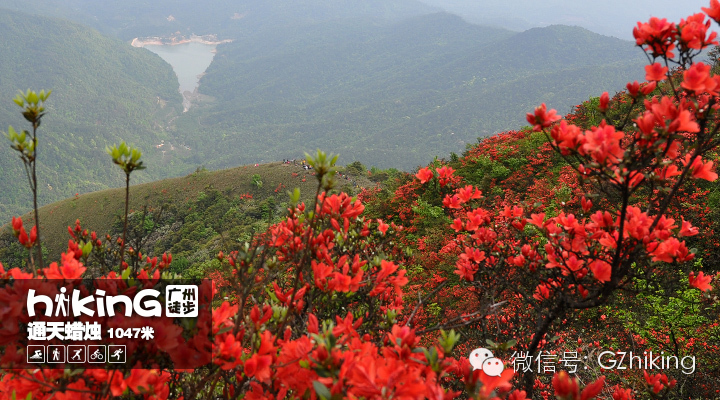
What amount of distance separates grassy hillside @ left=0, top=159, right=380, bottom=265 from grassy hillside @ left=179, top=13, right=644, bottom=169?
189ft

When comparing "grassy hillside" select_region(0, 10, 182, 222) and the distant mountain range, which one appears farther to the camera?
the distant mountain range

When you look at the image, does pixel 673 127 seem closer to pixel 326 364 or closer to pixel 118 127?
pixel 326 364

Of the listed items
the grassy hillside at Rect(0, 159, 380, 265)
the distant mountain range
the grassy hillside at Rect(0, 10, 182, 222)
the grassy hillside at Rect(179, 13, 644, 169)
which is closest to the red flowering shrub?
the grassy hillside at Rect(0, 159, 380, 265)

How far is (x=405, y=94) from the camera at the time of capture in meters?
148

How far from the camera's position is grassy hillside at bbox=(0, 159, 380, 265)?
23495 millimetres

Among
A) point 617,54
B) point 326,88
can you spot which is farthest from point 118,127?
point 617,54

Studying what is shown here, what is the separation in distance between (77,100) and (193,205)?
12653 cm

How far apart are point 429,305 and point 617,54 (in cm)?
17280

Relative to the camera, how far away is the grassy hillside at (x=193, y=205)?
23.5 meters

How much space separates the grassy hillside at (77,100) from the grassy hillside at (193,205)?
56.4 m

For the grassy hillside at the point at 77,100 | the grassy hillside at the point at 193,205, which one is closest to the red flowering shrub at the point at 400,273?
the grassy hillside at the point at 193,205

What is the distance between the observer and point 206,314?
→ 1.38m

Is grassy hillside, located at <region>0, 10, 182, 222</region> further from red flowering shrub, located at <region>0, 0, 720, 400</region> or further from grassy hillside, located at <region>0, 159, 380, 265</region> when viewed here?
red flowering shrub, located at <region>0, 0, 720, 400</region>

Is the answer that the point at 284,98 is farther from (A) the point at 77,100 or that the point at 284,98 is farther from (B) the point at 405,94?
(A) the point at 77,100
